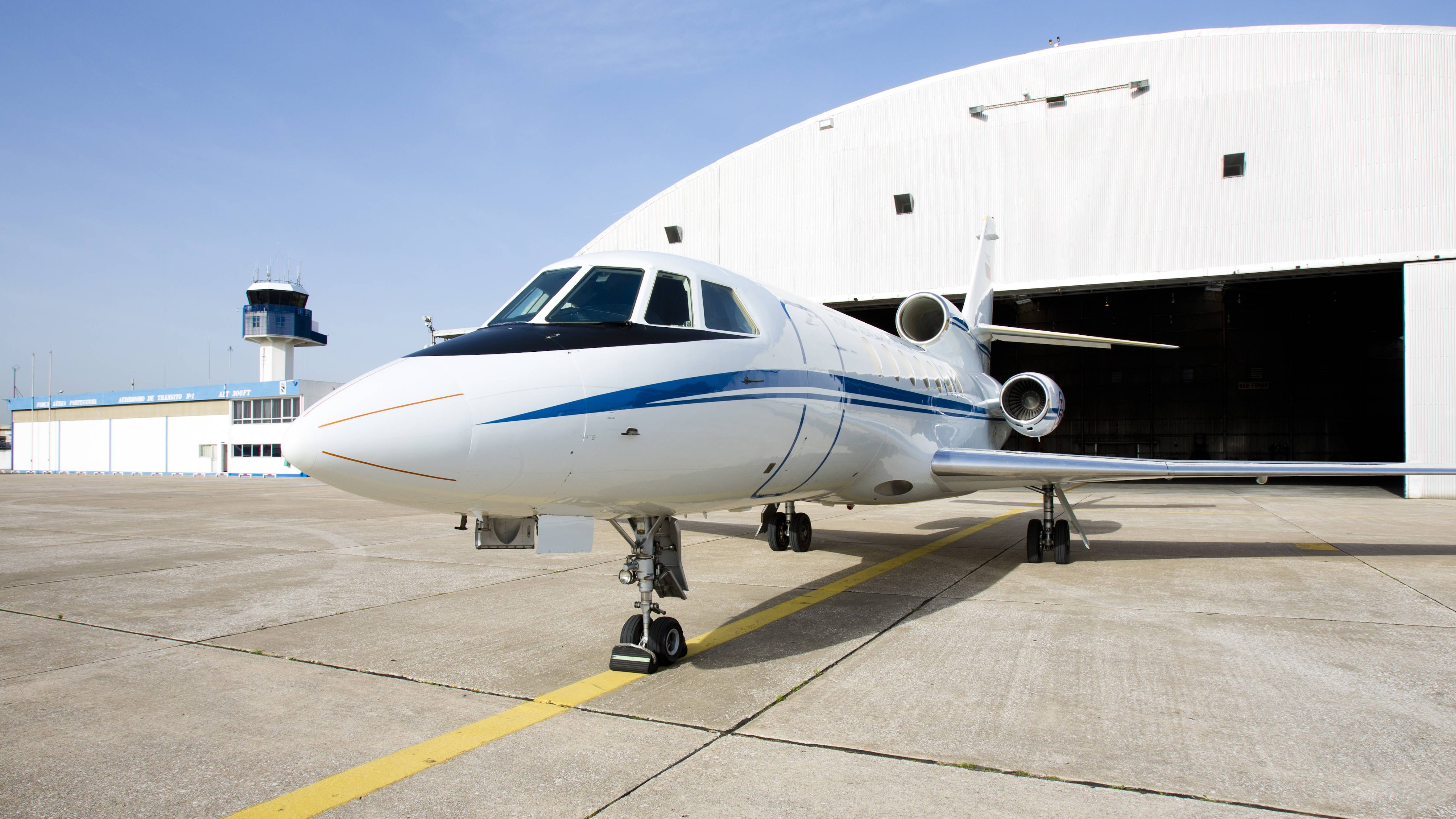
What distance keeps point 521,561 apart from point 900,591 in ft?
16.1

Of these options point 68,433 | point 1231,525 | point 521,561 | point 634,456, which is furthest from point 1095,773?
point 68,433

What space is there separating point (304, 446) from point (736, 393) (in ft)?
8.00

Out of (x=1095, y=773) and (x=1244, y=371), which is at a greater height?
(x=1244, y=371)

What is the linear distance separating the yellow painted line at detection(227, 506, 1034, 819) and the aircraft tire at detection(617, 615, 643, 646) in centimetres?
22

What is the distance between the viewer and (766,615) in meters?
6.70

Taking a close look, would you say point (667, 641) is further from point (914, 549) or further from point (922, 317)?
point (922, 317)

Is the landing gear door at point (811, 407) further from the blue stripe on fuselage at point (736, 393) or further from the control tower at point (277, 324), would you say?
the control tower at point (277, 324)

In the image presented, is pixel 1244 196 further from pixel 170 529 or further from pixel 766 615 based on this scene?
pixel 170 529

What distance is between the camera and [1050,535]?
32.6ft

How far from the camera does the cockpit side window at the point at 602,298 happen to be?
451 centimetres

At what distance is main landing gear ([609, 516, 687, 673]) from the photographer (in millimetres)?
5000

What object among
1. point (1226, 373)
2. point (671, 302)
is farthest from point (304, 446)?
point (1226, 373)

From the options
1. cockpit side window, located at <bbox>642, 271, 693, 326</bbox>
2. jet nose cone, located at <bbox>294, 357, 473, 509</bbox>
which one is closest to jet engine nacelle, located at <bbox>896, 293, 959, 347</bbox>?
cockpit side window, located at <bbox>642, 271, 693, 326</bbox>

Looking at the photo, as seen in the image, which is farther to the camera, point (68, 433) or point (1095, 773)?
point (68, 433)
